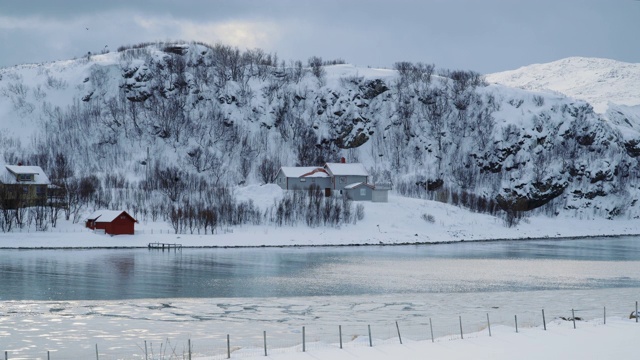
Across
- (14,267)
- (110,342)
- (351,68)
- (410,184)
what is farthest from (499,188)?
(110,342)

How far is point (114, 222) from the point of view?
79812mm

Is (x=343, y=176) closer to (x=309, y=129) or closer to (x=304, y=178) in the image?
(x=304, y=178)

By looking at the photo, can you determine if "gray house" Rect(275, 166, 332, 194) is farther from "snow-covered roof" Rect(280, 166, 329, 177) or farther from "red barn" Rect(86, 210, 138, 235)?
"red barn" Rect(86, 210, 138, 235)

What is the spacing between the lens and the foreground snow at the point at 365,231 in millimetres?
78062

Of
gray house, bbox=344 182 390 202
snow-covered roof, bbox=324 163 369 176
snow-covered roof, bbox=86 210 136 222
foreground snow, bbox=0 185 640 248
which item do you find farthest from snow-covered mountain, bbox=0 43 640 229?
snow-covered roof, bbox=86 210 136 222

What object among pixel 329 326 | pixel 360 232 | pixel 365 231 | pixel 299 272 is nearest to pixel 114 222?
pixel 360 232

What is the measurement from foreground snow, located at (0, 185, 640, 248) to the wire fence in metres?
46.8

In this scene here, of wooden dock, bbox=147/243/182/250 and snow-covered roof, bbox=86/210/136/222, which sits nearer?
wooden dock, bbox=147/243/182/250

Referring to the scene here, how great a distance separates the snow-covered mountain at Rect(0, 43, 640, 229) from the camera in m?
132

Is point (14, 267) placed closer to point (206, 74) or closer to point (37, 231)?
point (37, 231)

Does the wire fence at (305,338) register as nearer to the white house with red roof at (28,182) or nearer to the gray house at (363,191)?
the white house with red roof at (28,182)

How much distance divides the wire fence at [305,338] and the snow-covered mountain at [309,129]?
285 ft

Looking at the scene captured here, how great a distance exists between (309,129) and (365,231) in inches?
2131

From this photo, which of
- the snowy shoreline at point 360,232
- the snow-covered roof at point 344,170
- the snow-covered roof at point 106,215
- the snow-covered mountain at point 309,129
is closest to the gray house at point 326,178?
the snow-covered roof at point 344,170
